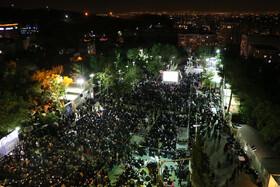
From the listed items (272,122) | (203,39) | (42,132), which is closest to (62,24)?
(203,39)

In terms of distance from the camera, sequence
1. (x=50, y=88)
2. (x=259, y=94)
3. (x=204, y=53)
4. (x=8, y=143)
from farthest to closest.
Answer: (x=204, y=53) → (x=50, y=88) → (x=259, y=94) → (x=8, y=143)

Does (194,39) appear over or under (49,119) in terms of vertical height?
over

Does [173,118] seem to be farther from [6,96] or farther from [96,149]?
[6,96]

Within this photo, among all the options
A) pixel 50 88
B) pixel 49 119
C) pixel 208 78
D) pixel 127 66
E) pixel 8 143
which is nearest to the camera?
pixel 8 143

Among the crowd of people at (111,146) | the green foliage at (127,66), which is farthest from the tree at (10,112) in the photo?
the green foliage at (127,66)

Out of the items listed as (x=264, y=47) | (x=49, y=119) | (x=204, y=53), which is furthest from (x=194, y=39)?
(x=49, y=119)

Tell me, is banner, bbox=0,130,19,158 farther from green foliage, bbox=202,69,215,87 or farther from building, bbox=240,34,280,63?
building, bbox=240,34,280,63

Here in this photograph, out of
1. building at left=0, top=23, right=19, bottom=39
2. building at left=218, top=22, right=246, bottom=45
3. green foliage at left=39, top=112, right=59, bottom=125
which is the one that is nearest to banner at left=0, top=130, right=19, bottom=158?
green foliage at left=39, top=112, right=59, bottom=125

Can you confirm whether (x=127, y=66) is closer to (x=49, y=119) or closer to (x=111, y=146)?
(x=49, y=119)
